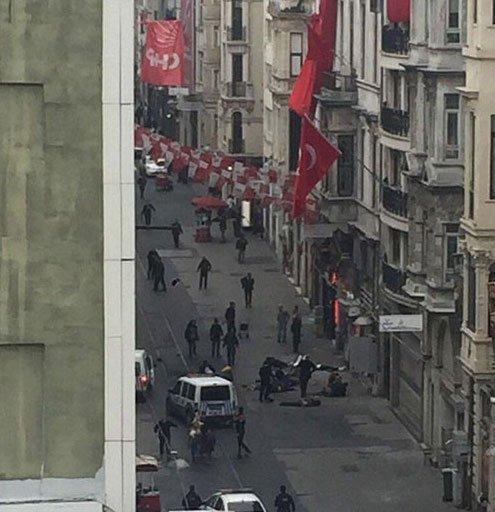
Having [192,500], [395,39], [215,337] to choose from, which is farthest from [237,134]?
[192,500]

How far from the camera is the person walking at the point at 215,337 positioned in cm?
7725

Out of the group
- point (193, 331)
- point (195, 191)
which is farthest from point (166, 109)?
point (193, 331)

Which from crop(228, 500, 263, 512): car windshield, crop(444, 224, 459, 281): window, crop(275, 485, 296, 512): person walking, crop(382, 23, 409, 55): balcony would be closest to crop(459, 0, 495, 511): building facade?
crop(275, 485, 296, 512): person walking

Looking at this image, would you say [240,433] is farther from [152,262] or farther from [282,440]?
[152,262]

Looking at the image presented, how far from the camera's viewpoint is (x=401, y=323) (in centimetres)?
6056

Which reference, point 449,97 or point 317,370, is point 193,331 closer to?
point 317,370

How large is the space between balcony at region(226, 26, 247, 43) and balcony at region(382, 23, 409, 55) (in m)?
51.2

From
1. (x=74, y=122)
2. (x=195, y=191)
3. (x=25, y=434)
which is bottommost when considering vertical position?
(x=195, y=191)

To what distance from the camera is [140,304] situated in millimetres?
88875

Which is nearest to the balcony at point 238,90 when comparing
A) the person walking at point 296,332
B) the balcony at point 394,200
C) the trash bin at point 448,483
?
the person walking at point 296,332

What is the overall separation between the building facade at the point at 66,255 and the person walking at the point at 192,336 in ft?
176

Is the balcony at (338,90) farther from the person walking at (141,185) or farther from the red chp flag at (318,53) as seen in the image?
the person walking at (141,185)

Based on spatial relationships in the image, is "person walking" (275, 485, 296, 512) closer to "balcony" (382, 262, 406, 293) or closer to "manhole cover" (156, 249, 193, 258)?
"balcony" (382, 262, 406, 293)

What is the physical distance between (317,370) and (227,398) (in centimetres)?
785
